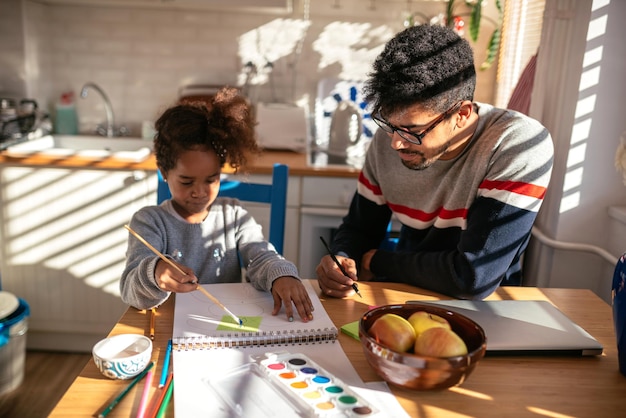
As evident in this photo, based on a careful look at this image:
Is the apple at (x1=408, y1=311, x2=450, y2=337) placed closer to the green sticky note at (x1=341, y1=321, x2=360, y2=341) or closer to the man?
the green sticky note at (x1=341, y1=321, x2=360, y2=341)

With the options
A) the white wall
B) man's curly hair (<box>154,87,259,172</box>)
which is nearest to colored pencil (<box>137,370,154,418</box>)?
man's curly hair (<box>154,87,259,172</box>)

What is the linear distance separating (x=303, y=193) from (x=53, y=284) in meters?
1.19

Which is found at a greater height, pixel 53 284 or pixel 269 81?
pixel 269 81

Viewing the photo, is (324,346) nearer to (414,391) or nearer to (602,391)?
(414,391)

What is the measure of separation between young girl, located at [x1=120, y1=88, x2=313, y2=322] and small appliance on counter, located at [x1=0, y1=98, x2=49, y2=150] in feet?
4.74

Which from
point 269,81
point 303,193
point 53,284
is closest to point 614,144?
point 303,193

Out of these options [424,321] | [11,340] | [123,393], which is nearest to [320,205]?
[11,340]

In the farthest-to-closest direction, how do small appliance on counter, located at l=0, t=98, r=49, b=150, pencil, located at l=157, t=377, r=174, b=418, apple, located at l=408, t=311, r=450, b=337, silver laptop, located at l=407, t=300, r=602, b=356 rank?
small appliance on counter, located at l=0, t=98, r=49, b=150 < silver laptop, located at l=407, t=300, r=602, b=356 < apple, located at l=408, t=311, r=450, b=337 < pencil, located at l=157, t=377, r=174, b=418

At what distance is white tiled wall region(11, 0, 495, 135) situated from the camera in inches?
119

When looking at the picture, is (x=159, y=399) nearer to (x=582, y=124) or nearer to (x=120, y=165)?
(x=582, y=124)

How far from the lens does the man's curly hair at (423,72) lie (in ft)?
4.65

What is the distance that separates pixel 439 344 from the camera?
0.93m

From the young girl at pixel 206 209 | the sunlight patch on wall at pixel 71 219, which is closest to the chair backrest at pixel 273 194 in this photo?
the young girl at pixel 206 209

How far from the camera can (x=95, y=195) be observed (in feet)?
8.54
